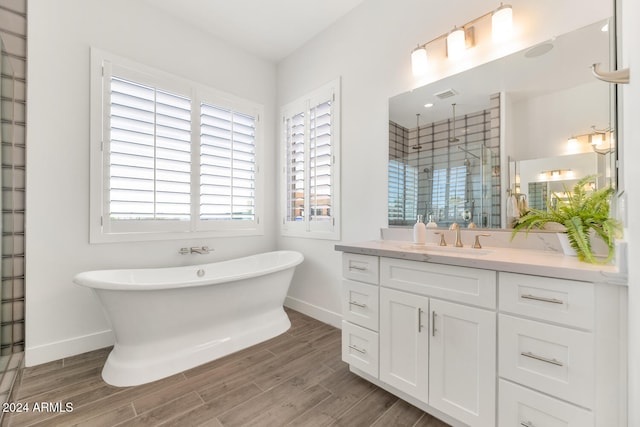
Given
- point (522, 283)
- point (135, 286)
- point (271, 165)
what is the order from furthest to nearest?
point (271, 165) < point (135, 286) < point (522, 283)

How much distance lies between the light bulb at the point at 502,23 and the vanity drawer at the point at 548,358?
1656 mm

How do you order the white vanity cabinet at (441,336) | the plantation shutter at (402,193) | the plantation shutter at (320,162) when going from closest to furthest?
the white vanity cabinet at (441,336)
the plantation shutter at (402,193)
the plantation shutter at (320,162)

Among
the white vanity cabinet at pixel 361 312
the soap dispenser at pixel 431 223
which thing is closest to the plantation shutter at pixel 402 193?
the soap dispenser at pixel 431 223

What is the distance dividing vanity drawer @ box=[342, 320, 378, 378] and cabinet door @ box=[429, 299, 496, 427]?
1.19ft

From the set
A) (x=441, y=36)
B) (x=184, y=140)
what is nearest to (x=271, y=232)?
(x=184, y=140)

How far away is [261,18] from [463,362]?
128 inches

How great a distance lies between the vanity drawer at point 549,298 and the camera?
1030 mm

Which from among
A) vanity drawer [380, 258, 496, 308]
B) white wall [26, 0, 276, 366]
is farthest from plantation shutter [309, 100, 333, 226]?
white wall [26, 0, 276, 366]

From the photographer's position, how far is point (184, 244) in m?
2.79

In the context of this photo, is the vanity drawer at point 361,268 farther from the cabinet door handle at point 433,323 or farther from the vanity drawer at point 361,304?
the cabinet door handle at point 433,323

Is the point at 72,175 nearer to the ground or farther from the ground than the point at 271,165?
nearer to the ground

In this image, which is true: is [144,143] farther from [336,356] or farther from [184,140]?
[336,356]

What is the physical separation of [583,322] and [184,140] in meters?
3.12

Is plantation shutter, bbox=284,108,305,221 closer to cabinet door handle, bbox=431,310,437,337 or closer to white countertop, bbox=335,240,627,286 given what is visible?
white countertop, bbox=335,240,627,286
